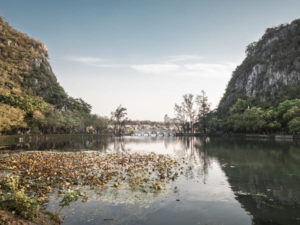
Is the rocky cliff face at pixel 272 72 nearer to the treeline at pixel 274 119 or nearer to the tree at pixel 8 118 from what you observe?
the treeline at pixel 274 119

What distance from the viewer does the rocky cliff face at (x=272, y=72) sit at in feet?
364

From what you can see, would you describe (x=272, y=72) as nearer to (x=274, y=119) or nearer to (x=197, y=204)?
(x=274, y=119)

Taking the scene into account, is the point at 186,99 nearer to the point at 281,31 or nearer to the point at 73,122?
the point at 73,122

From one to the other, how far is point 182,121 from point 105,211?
131m

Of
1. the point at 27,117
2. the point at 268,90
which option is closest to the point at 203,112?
the point at 268,90

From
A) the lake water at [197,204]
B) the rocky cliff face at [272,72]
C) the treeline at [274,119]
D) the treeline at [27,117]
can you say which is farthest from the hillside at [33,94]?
the rocky cliff face at [272,72]

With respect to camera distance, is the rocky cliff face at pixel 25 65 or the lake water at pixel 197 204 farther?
the rocky cliff face at pixel 25 65

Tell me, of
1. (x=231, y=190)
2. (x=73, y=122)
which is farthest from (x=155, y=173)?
(x=73, y=122)

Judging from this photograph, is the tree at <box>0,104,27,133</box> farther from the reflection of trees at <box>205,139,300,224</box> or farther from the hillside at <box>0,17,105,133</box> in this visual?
the reflection of trees at <box>205,139,300,224</box>

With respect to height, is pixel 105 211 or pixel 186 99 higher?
pixel 186 99

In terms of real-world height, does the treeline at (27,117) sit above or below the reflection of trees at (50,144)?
above

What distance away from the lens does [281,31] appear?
14212cm

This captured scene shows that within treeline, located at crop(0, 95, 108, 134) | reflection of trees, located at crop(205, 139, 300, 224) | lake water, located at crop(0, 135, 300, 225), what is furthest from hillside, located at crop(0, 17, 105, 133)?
reflection of trees, located at crop(205, 139, 300, 224)

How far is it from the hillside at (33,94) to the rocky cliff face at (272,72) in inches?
3479
